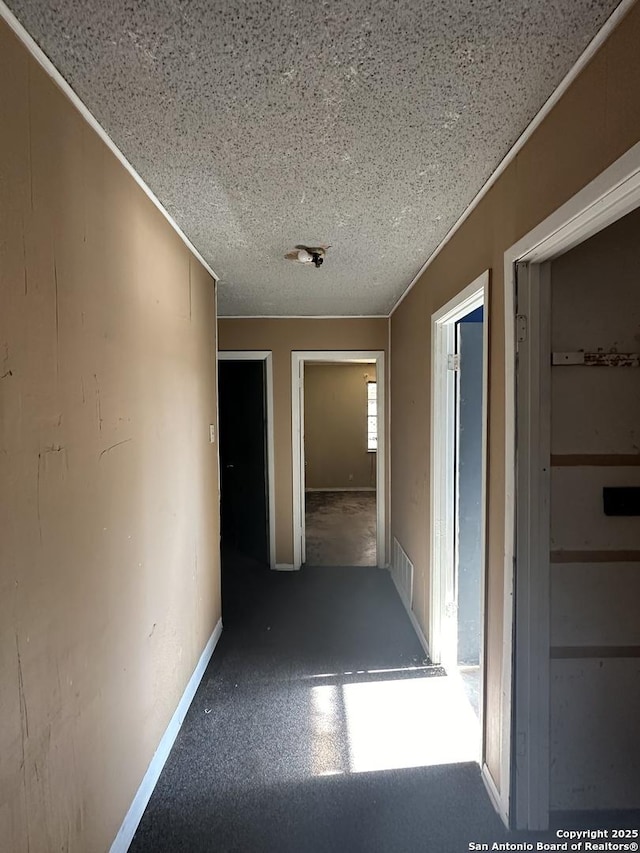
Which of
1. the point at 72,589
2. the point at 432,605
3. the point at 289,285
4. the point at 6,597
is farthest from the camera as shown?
the point at 289,285

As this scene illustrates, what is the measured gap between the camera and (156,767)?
1.75m

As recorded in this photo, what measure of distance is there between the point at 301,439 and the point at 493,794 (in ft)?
9.65

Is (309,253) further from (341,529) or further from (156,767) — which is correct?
(341,529)

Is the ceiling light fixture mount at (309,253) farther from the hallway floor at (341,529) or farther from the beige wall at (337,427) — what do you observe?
the beige wall at (337,427)

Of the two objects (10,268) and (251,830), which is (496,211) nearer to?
(10,268)

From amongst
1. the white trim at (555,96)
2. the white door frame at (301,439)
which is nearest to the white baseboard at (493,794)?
the white trim at (555,96)

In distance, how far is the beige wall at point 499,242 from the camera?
3.10 ft

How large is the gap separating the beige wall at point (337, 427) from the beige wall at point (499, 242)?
4.41 m

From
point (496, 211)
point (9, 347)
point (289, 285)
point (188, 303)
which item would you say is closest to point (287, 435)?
point (289, 285)

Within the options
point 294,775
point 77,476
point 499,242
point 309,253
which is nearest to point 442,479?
point 499,242

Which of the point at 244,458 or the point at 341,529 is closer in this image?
the point at 244,458

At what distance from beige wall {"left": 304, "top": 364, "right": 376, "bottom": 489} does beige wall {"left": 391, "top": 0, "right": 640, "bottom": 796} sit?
441 cm

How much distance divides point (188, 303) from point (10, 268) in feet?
4.52

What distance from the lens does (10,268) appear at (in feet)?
3.05
